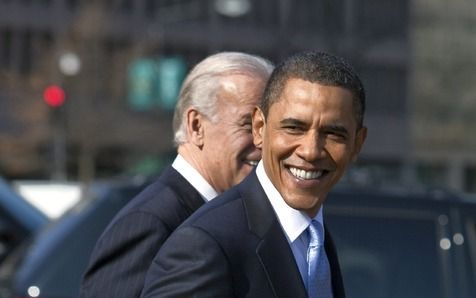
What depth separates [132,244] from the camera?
343cm

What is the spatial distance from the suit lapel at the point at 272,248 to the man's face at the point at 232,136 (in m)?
0.82

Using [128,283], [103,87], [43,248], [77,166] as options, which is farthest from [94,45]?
[128,283]

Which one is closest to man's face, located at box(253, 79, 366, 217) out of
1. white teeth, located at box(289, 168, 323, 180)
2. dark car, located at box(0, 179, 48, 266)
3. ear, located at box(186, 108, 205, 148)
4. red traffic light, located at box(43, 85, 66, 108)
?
white teeth, located at box(289, 168, 323, 180)

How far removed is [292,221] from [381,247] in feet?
9.85

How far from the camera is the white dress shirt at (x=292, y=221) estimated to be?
9.57 feet

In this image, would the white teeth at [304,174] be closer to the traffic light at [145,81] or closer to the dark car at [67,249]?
the dark car at [67,249]

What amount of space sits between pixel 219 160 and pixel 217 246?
1000 mm

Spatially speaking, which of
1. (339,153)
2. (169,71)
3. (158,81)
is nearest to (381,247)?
(339,153)

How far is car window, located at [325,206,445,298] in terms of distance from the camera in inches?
226

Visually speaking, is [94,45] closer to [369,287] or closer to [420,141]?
[420,141]

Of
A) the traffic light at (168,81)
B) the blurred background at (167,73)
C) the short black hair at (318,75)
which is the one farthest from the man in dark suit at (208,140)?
the traffic light at (168,81)

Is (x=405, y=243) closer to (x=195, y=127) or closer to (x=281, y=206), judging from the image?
(x=195, y=127)

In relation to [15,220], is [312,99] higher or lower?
higher

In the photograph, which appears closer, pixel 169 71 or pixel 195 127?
pixel 195 127
